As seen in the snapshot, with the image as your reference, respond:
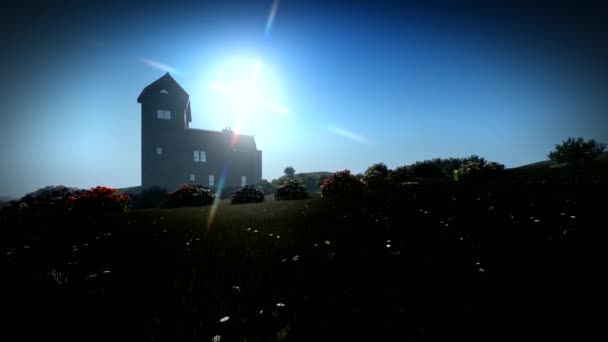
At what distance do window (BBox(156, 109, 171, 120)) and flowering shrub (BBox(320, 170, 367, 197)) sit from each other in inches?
1133

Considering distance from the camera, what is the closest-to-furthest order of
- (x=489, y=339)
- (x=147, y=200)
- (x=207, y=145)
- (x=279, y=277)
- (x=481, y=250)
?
(x=489, y=339)
(x=279, y=277)
(x=481, y=250)
(x=147, y=200)
(x=207, y=145)

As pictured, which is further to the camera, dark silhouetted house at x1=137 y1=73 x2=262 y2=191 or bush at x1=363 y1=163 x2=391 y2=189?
dark silhouetted house at x1=137 y1=73 x2=262 y2=191

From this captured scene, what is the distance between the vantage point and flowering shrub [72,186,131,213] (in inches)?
373

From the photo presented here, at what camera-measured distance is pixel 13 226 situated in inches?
254

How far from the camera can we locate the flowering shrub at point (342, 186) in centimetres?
1282

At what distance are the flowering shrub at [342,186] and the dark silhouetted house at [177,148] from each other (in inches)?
1054

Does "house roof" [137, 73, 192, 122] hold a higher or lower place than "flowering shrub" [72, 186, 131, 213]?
higher

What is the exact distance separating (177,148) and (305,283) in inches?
1401

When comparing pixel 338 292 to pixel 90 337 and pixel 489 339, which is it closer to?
pixel 489 339

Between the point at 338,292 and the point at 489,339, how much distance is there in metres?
1.29

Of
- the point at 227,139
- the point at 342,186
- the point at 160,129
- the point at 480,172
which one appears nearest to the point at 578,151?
the point at 480,172

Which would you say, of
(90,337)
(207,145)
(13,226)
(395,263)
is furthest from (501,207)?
(207,145)

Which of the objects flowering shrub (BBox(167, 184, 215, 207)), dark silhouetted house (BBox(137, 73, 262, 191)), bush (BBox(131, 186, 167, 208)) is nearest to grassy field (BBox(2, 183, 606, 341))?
flowering shrub (BBox(167, 184, 215, 207))

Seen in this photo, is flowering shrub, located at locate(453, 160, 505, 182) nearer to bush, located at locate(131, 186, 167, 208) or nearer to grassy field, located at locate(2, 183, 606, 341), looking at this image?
grassy field, located at locate(2, 183, 606, 341)
